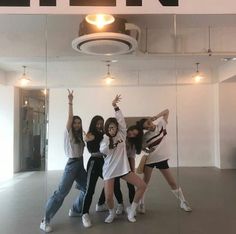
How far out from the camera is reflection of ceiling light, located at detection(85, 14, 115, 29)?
2713 millimetres

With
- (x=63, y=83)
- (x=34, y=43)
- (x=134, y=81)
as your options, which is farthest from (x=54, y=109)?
(x=134, y=81)

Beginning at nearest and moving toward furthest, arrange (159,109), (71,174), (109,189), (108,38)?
(108,38)
(109,189)
(71,174)
(159,109)

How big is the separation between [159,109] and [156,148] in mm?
475

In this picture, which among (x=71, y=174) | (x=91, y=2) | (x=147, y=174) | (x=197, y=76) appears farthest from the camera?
(x=197, y=76)

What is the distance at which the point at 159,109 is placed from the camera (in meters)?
3.53

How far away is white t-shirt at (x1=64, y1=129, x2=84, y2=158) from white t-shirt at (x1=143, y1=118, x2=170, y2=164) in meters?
0.79

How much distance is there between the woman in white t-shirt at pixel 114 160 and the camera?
3035 millimetres

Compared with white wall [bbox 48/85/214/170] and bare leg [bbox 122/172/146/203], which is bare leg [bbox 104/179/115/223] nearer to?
bare leg [bbox 122/172/146/203]

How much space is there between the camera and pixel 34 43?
10.7 feet

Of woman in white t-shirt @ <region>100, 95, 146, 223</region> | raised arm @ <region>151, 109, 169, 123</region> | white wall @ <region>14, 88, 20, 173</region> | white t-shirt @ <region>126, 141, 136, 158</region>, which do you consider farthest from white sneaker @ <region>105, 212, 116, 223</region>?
white wall @ <region>14, 88, 20, 173</region>

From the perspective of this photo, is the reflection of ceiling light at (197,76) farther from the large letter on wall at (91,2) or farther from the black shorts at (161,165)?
the large letter on wall at (91,2)

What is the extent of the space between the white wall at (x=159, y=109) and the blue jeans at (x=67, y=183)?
0.15m

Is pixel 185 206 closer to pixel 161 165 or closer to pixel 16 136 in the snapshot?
pixel 161 165

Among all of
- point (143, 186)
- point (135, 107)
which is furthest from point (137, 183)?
point (135, 107)
